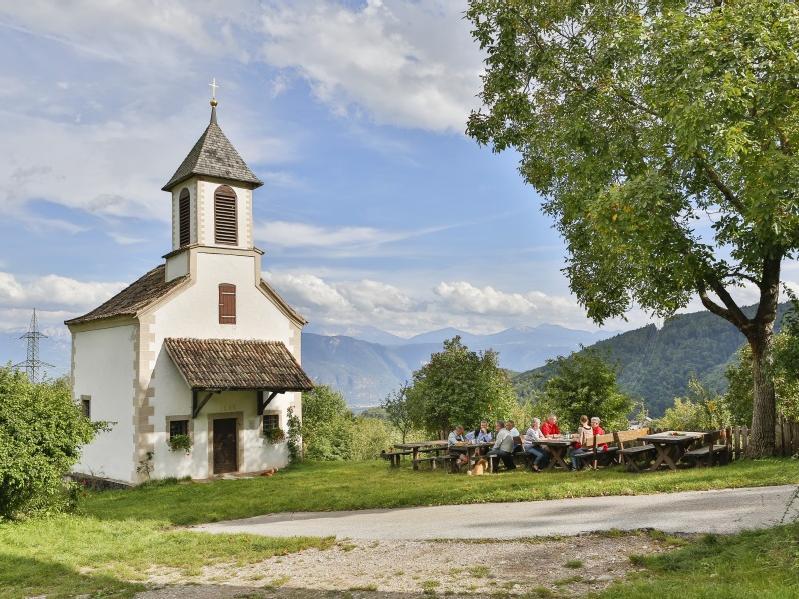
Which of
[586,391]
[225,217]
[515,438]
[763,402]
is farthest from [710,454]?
[225,217]

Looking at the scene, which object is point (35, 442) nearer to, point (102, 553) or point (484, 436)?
point (102, 553)

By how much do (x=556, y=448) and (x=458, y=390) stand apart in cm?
834

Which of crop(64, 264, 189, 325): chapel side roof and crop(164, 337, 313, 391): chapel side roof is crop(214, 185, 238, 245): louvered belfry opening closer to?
crop(64, 264, 189, 325): chapel side roof

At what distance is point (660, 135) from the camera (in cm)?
1354

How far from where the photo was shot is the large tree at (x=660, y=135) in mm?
11195

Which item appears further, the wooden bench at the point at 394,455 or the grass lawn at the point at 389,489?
the wooden bench at the point at 394,455

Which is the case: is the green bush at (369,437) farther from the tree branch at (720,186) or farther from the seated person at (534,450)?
the tree branch at (720,186)

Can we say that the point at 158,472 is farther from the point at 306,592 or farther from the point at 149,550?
the point at 306,592

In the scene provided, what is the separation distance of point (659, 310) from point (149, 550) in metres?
13.4

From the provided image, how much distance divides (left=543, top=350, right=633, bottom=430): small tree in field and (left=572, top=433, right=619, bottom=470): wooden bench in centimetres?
557

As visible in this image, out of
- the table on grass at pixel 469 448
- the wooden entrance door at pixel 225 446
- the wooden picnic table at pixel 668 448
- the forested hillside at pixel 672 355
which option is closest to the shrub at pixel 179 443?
the wooden entrance door at pixel 225 446

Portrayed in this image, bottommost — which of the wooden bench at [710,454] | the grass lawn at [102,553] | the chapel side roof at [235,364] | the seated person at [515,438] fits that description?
the grass lawn at [102,553]

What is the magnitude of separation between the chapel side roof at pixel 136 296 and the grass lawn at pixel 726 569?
1833 centimetres

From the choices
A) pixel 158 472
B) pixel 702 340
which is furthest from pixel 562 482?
pixel 702 340
